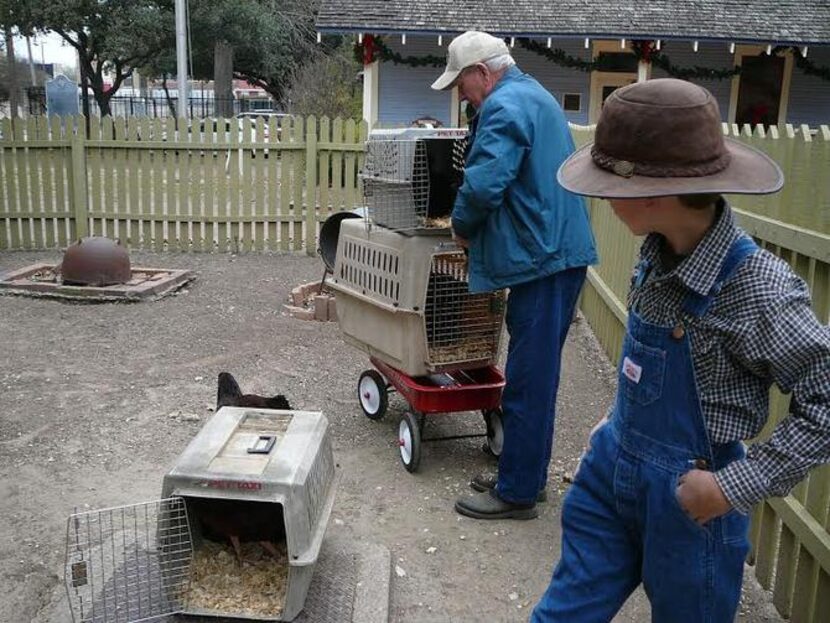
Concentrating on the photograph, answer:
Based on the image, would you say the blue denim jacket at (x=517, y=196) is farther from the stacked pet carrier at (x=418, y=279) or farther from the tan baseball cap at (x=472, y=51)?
the stacked pet carrier at (x=418, y=279)

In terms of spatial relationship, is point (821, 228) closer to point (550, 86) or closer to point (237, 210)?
point (237, 210)

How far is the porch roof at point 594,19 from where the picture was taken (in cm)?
1783

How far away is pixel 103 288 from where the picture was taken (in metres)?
→ 8.13

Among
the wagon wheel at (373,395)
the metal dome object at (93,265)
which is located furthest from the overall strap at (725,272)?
the metal dome object at (93,265)

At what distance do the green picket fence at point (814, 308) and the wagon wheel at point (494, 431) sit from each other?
1.44 m

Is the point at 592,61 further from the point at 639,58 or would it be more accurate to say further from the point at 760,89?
the point at 760,89

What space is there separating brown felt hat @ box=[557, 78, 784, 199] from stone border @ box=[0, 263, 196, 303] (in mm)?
6975

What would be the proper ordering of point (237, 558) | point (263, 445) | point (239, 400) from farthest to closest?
point (239, 400) < point (237, 558) < point (263, 445)

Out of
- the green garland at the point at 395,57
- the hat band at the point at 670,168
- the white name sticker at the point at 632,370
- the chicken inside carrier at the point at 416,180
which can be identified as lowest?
the white name sticker at the point at 632,370

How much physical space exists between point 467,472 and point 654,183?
3101 mm

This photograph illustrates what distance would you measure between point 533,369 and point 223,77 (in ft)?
92.3

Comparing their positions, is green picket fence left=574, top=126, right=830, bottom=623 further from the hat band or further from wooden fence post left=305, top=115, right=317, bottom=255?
wooden fence post left=305, top=115, right=317, bottom=255

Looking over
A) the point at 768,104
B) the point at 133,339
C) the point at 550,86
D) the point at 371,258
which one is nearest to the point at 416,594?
the point at 371,258

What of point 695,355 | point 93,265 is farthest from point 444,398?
point 93,265
